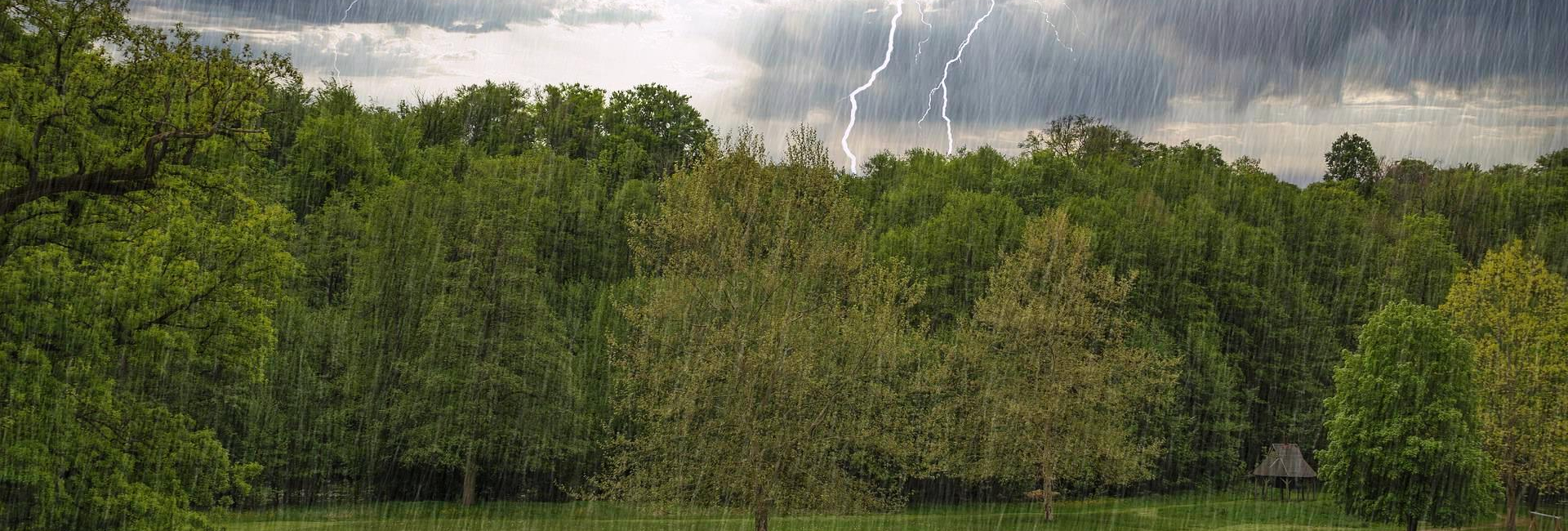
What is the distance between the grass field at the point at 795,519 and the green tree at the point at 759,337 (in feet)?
13.8

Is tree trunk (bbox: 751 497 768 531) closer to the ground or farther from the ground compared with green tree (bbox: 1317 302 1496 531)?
closer to the ground

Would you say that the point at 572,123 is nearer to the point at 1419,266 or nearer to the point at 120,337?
the point at 1419,266

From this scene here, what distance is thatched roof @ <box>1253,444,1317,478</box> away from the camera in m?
56.3

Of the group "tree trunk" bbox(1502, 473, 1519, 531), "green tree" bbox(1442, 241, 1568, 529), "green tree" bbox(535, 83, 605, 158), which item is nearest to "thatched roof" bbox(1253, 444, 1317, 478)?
"green tree" bbox(1442, 241, 1568, 529)

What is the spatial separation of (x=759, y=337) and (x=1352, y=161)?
83.0 meters

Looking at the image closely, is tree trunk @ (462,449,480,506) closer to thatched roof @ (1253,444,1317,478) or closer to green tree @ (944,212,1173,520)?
green tree @ (944,212,1173,520)

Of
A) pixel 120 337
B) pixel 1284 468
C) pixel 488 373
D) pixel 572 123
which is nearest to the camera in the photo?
pixel 120 337

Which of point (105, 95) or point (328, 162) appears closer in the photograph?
point (105, 95)

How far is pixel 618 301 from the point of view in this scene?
4828 centimetres

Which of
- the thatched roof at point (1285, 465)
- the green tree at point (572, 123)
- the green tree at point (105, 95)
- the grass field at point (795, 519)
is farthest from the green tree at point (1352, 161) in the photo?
the green tree at point (105, 95)

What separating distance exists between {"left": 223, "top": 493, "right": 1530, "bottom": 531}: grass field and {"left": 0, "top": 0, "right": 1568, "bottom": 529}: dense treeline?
4.34 feet

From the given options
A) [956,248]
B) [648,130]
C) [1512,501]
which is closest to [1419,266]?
[956,248]

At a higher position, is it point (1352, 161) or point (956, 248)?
point (1352, 161)

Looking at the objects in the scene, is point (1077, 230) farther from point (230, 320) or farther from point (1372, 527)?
point (230, 320)
